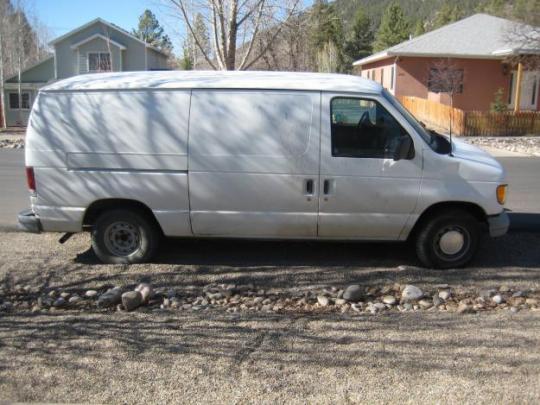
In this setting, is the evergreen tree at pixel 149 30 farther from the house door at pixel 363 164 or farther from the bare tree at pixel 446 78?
the house door at pixel 363 164

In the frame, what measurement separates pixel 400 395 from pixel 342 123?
320cm

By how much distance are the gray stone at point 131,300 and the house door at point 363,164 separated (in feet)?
6.77

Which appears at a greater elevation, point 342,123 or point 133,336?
point 342,123

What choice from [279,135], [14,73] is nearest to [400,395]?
[279,135]

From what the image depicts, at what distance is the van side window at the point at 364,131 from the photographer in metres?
6.02

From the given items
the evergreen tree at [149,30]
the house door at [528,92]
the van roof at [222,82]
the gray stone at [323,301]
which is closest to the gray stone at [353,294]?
the gray stone at [323,301]

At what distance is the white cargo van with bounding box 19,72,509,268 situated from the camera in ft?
19.7

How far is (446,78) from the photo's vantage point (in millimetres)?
29156

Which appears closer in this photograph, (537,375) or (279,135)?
(537,375)

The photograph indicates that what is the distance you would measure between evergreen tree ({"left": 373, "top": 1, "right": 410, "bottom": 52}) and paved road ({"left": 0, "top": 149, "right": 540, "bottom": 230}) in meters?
53.0

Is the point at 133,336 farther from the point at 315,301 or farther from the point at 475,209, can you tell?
the point at 475,209

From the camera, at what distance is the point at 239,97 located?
6.05m

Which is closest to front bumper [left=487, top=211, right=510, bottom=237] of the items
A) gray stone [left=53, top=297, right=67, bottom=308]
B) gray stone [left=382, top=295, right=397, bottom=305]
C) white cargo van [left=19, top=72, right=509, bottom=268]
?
white cargo van [left=19, top=72, right=509, bottom=268]

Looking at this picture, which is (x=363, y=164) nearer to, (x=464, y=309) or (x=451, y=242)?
(x=451, y=242)
